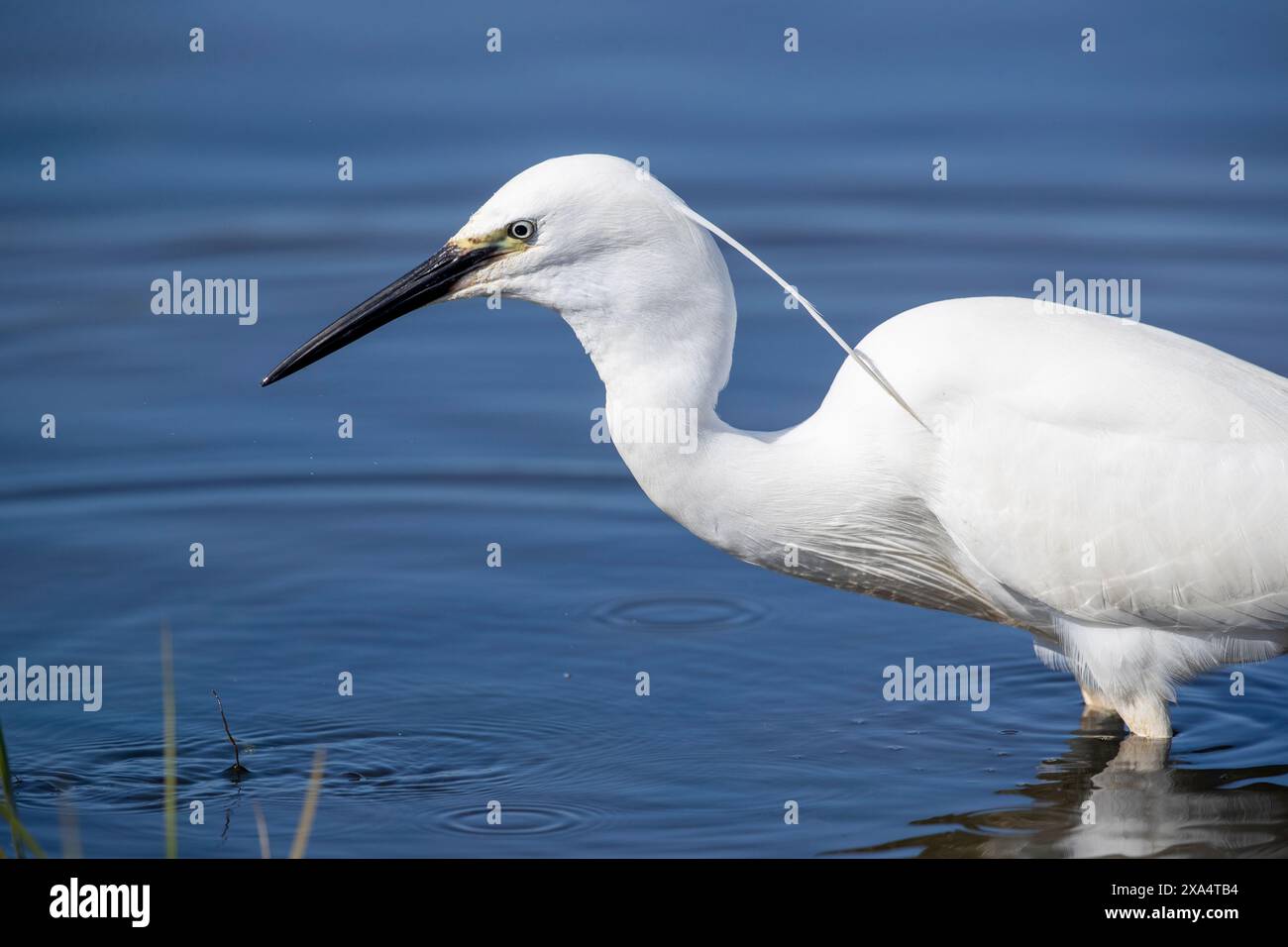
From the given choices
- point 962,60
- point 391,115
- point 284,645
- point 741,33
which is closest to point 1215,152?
point 962,60

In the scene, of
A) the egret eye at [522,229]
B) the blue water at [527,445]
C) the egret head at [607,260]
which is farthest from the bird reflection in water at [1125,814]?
the egret eye at [522,229]

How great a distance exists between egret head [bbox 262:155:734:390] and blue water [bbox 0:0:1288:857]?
1.59m

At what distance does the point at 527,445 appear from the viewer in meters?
9.16

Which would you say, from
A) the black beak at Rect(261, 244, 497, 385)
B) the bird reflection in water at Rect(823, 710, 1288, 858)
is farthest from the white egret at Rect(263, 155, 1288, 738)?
the bird reflection in water at Rect(823, 710, 1288, 858)

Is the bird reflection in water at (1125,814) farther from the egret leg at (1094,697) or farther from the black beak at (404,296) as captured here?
the black beak at (404,296)

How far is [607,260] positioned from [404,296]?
28.4 inches

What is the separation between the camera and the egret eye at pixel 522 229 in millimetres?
5633

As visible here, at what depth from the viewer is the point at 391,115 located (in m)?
12.3

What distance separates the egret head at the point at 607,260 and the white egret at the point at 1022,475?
0.09 feet

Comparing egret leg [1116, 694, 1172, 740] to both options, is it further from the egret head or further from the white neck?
the egret head

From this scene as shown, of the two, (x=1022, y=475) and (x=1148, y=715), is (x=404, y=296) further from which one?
(x=1148, y=715)

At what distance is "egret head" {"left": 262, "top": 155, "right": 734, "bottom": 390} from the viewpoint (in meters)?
5.56
